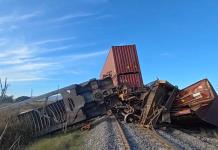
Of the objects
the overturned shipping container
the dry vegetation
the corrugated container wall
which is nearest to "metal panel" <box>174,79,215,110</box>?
the overturned shipping container

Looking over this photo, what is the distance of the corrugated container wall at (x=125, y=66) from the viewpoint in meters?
20.2

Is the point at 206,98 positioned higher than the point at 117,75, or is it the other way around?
the point at 117,75

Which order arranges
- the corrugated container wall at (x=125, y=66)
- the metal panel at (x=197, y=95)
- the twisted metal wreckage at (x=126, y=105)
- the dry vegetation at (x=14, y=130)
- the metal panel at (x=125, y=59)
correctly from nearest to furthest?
the dry vegetation at (x=14, y=130)
the metal panel at (x=197, y=95)
the twisted metal wreckage at (x=126, y=105)
the corrugated container wall at (x=125, y=66)
the metal panel at (x=125, y=59)

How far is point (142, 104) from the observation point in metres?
18.0

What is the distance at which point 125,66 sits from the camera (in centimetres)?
2053

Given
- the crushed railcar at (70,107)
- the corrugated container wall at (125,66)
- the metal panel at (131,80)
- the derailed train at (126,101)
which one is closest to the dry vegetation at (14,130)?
the derailed train at (126,101)

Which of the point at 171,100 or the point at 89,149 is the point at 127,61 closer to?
the point at 171,100

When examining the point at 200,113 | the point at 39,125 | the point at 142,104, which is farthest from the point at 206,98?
the point at 39,125

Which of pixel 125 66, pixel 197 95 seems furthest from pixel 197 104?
pixel 125 66

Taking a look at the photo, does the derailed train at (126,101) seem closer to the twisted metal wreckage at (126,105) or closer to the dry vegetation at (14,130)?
the twisted metal wreckage at (126,105)

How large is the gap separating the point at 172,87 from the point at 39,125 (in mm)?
7607

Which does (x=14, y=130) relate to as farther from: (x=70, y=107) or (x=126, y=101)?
(x=126, y=101)

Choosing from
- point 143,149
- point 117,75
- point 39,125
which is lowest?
point 143,149

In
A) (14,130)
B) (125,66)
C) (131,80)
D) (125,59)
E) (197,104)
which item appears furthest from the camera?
(125,59)
